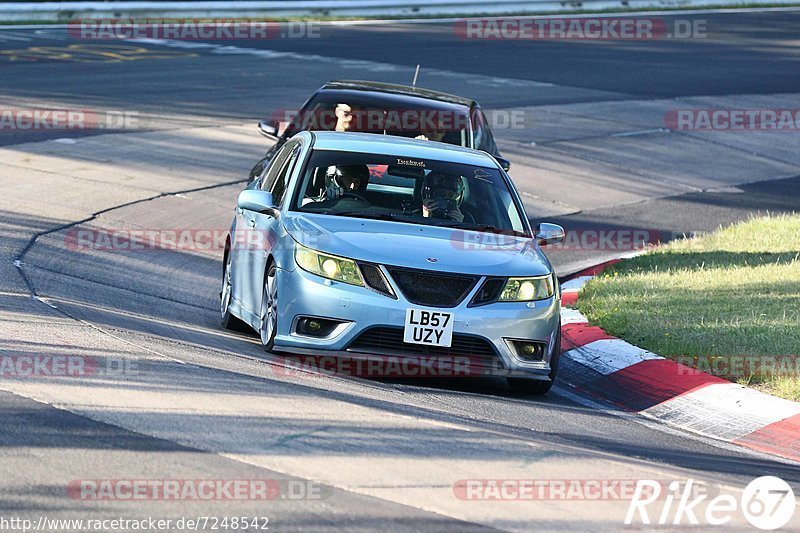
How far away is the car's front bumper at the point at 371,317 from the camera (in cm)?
856

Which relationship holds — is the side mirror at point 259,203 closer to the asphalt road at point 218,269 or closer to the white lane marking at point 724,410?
the asphalt road at point 218,269

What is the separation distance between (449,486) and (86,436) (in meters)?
1.68

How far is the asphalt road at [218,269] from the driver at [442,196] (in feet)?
3.97

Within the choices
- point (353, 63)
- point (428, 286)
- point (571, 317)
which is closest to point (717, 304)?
point (571, 317)

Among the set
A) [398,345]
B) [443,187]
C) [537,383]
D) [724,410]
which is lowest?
[724,410]

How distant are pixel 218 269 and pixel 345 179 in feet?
11.4

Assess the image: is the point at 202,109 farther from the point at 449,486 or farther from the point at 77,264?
the point at 449,486

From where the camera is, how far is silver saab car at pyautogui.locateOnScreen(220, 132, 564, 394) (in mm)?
8617

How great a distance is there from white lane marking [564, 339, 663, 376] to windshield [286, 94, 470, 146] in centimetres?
343

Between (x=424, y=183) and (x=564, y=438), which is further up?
(x=424, y=183)

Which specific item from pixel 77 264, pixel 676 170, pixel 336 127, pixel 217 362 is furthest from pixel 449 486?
pixel 676 170

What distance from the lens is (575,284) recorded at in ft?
44.2

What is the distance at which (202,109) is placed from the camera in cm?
2184
